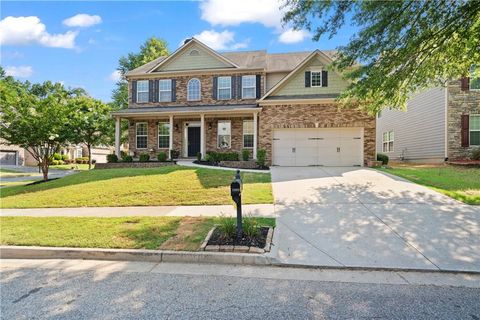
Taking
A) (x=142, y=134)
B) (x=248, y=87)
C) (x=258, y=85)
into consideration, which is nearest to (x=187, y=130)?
(x=142, y=134)

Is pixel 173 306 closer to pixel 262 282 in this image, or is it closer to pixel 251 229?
pixel 262 282

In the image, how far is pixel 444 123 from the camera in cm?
1658

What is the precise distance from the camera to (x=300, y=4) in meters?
7.18

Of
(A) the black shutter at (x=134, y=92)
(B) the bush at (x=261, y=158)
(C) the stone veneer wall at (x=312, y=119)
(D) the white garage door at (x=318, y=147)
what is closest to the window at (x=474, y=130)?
(C) the stone veneer wall at (x=312, y=119)

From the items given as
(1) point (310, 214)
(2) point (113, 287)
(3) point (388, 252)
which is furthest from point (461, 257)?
(2) point (113, 287)

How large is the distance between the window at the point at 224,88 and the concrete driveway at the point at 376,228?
10.8 meters

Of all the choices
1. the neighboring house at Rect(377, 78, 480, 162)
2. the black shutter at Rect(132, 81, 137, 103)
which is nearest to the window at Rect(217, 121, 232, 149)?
the black shutter at Rect(132, 81, 137, 103)

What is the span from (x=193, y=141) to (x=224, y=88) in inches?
164

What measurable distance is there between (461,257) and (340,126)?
11830mm

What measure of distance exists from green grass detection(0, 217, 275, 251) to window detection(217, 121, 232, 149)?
1173 cm

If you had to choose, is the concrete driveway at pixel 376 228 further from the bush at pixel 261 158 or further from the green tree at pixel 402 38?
the bush at pixel 261 158

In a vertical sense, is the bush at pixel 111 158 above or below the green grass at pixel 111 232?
above

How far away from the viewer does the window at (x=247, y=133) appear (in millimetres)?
17891

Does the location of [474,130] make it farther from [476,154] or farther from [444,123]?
[476,154]
